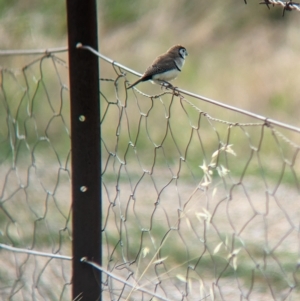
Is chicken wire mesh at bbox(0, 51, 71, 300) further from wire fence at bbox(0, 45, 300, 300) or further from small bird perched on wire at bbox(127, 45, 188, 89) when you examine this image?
small bird perched on wire at bbox(127, 45, 188, 89)

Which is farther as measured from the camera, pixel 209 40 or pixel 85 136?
pixel 209 40

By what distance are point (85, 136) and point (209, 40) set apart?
529 cm

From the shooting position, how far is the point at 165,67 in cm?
303

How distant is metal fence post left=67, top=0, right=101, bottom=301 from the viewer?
187cm

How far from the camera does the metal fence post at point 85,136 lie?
187 cm

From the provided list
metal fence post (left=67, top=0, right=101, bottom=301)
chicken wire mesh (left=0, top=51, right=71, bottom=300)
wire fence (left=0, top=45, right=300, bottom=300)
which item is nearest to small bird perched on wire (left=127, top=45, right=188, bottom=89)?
wire fence (left=0, top=45, right=300, bottom=300)

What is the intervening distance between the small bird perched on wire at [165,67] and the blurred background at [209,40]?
9.29ft

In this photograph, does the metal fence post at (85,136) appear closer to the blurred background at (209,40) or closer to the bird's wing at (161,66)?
Result: the bird's wing at (161,66)

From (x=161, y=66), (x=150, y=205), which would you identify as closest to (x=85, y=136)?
(x=161, y=66)

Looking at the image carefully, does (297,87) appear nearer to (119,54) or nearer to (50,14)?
(119,54)

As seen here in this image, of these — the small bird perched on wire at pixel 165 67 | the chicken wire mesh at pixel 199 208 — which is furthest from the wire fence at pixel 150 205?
the small bird perched on wire at pixel 165 67

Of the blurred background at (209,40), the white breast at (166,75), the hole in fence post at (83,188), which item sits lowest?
the hole in fence post at (83,188)

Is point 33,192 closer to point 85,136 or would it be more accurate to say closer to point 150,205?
point 150,205

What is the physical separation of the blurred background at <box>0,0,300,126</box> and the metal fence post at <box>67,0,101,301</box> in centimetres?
410
